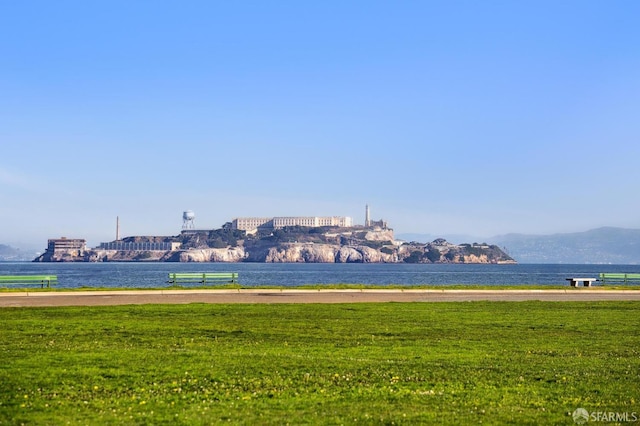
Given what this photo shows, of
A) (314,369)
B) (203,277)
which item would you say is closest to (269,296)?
(203,277)

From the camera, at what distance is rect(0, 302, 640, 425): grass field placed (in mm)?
10609

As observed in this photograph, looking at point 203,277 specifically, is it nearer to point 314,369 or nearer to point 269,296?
point 269,296

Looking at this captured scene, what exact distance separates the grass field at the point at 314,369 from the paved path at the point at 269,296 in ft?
28.8

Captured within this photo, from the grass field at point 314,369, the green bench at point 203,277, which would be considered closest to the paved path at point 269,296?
the green bench at point 203,277

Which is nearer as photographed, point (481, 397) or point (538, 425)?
point (538, 425)

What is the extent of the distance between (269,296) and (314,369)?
23058mm

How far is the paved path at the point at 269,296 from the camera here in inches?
1287

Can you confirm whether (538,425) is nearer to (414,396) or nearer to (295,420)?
(414,396)

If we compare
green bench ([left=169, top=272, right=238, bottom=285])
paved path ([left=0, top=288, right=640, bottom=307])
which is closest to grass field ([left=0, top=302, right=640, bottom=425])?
paved path ([left=0, top=288, right=640, bottom=307])

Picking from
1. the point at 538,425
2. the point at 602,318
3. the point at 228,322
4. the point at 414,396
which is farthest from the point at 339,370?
the point at 602,318

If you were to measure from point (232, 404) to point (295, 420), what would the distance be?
137 centimetres

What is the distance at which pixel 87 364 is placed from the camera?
14188mm

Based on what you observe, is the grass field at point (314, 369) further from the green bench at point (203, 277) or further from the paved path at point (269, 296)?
the green bench at point (203, 277)

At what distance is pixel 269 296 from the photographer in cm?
3678
